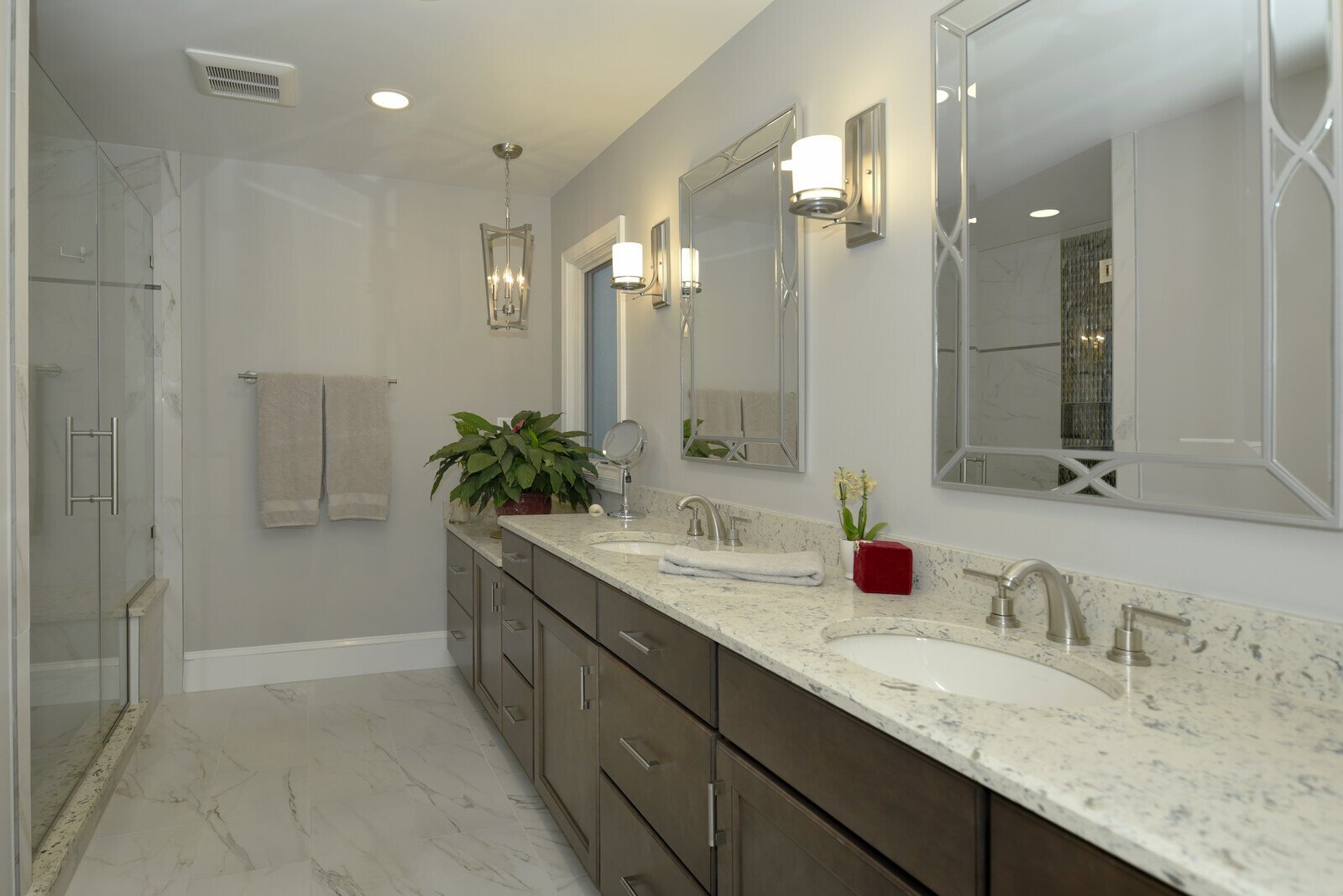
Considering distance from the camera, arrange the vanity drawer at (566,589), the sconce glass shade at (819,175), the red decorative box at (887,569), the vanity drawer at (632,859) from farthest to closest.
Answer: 1. the vanity drawer at (566,589)
2. the sconce glass shade at (819,175)
3. the red decorative box at (887,569)
4. the vanity drawer at (632,859)

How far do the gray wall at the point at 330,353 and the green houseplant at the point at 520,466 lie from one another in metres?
0.66

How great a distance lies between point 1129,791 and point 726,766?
27.4 inches

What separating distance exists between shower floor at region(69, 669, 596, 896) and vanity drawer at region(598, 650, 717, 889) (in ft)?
2.00

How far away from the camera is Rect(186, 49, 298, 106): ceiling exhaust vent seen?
260 cm

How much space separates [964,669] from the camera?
132 centimetres

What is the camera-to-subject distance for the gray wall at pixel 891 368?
115cm

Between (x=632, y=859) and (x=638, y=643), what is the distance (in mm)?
471

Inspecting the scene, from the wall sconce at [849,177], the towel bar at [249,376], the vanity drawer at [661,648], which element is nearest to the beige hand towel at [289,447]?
the towel bar at [249,376]

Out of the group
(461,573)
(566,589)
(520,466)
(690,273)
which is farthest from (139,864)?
(690,273)

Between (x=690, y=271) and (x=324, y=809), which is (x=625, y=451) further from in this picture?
(x=324, y=809)

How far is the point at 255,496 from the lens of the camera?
3.70 meters

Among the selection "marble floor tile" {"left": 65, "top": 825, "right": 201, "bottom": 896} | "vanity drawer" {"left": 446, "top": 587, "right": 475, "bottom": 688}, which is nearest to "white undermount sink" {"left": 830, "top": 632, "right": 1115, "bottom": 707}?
"marble floor tile" {"left": 65, "top": 825, "right": 201, "bottom": 896}

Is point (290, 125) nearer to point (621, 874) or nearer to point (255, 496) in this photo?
point (255, 496)

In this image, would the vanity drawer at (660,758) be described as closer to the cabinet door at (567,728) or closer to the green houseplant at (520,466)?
the cabinet door at (567,728)
